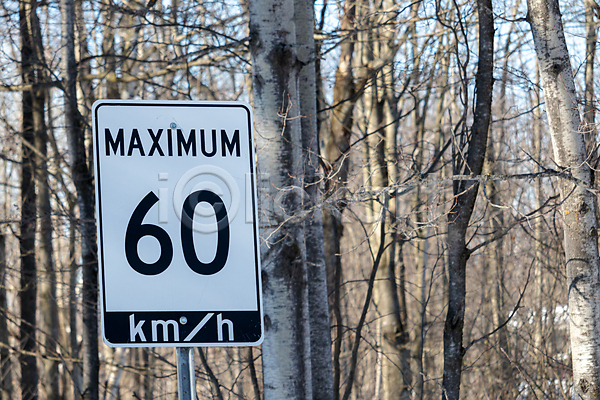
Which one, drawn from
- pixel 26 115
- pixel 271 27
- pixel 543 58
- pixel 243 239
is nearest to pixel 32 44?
pixel 26 115

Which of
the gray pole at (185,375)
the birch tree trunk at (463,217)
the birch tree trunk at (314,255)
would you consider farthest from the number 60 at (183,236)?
the birch tree trunk at (463,217)

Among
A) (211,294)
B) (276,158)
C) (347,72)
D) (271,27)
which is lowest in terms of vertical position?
(211,294)

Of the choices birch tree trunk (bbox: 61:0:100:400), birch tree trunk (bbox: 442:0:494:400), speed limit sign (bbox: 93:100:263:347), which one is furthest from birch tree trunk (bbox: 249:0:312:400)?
birch tree trunk (bbox: 61:0:100:400)

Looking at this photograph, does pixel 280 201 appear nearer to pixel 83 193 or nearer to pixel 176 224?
pixel 176 224

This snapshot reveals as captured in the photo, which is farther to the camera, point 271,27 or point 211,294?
point 271,27

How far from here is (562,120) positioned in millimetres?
4695

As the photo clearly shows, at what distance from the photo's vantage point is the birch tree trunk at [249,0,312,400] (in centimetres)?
344

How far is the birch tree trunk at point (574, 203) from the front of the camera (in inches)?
182

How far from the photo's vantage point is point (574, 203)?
4.73 m

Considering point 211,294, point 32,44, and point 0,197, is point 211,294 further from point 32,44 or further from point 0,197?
point 0,197

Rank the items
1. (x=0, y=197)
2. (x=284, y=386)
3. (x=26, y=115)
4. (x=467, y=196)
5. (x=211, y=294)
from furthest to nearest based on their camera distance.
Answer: (x=0, y=197) < (x=26, y=115) < (x=467, y=196) < (x=284, y=386) < (x=211, y=294)

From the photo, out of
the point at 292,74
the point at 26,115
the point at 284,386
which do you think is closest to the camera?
the point at 284,386

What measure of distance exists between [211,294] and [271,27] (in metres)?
2.14

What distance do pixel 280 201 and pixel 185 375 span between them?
5.99 feet
